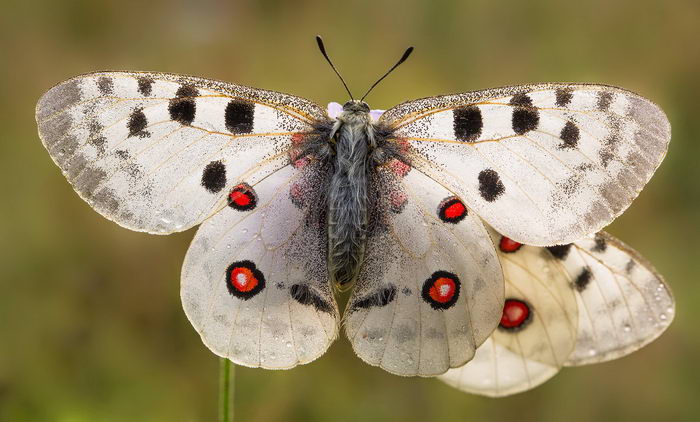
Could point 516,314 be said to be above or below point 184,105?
below

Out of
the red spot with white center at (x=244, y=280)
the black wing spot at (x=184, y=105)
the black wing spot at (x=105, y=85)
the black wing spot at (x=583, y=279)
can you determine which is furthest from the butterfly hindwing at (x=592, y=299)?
the black wing spot at (x=105, y=85)

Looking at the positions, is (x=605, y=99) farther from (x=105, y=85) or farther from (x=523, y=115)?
(x=105, y=85)

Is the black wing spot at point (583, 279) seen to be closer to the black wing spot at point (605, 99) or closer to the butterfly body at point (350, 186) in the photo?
the black wing spot at point (605, 99)

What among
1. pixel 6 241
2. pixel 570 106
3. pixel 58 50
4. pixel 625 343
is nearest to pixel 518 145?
pixel 570 106

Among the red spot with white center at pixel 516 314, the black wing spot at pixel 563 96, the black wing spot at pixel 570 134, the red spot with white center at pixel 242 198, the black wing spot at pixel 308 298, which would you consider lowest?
the black wing spot at pixel 308 298

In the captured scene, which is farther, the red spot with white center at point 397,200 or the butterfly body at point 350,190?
the red spot with white center at point 397,200

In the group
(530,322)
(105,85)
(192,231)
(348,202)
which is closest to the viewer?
(105,85)

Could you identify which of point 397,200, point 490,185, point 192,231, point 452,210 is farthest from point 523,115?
point 192,231
